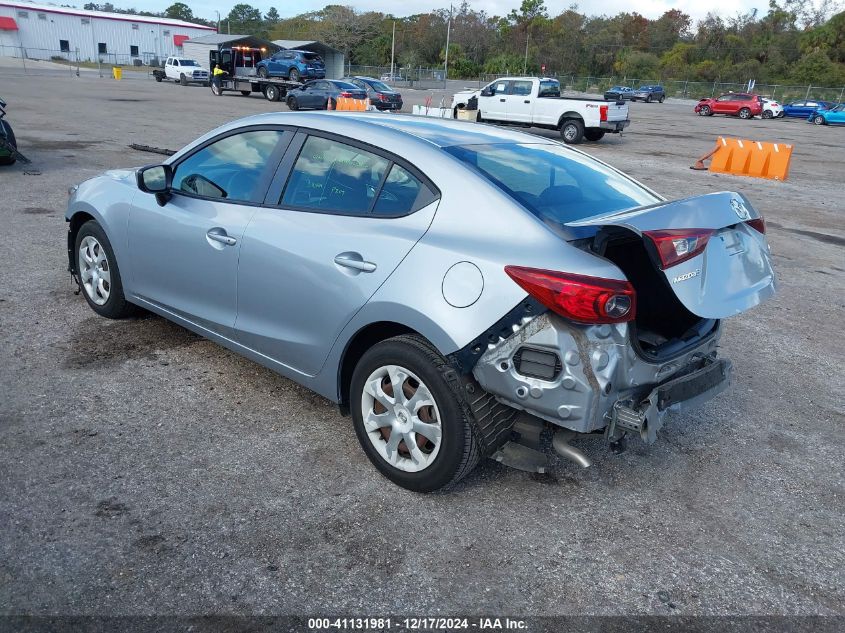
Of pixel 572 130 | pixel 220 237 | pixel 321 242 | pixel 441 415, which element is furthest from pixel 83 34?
pixel 441 415

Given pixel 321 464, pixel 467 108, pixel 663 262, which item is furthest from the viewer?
pixel 467 108

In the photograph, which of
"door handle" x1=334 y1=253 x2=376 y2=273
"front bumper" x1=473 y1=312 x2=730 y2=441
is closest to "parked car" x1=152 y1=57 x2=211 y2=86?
"door handle" x1=334 y1=253 x2=376 y2=273

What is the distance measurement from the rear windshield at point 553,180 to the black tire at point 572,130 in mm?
18251

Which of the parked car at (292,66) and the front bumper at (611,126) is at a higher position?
the parked car at (292,66)

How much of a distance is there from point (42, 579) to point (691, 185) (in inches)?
562

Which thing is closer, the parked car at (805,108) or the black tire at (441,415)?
the black tire at (441,415)

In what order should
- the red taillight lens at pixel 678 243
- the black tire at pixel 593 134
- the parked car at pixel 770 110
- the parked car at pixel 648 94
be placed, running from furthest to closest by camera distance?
the parked car at pixel 648 94 < the parked car at pixel 770 110 < the black tire at pixel 593 134 < the red taillight lens at pixel 678 243

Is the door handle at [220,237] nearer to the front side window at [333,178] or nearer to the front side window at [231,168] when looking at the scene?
the front side window at [231,168]

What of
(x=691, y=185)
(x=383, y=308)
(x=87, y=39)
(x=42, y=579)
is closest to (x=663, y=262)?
(x=383, y=308)

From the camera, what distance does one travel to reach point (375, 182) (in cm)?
333

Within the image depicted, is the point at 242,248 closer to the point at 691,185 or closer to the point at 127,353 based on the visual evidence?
the point at 127,353

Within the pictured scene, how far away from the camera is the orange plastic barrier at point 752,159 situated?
1603cm

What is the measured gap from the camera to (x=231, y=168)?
3.99 m

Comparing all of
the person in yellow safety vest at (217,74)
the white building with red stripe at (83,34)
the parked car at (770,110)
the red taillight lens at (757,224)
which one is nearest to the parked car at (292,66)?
the person in yellow safety vest at (217,74)
